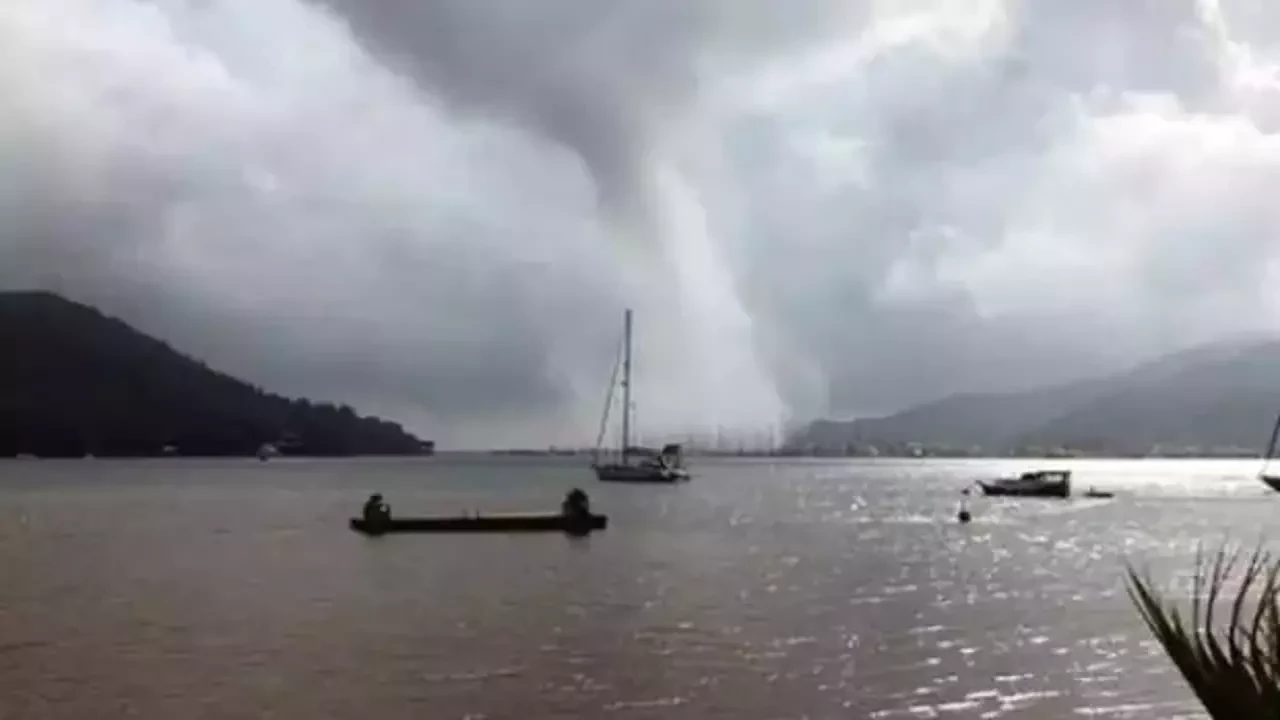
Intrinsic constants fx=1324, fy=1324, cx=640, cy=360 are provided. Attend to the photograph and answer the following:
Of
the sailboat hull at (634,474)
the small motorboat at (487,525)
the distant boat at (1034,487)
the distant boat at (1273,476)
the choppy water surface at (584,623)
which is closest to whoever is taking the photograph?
the distant boat at (1273,476)

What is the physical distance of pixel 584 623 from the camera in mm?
42375

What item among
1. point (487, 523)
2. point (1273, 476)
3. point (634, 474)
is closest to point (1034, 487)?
point (634, 474)

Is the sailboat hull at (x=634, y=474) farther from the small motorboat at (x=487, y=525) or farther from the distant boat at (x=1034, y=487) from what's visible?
the small motorboat at (x=487, y=525)

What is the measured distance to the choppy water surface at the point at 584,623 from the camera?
29703 mm

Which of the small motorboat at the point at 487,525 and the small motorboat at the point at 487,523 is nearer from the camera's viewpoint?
the small motorboat at the point at 487,525

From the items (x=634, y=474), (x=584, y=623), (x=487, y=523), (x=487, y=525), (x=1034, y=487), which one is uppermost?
(x=634, y=474)

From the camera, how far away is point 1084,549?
7812cm

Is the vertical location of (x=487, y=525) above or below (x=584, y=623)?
above

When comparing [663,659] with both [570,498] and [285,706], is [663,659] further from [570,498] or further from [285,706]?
[570,498]

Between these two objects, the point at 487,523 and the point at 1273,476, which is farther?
the point at 487,523

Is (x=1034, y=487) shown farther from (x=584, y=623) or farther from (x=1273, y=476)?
(x=1273, y=476)

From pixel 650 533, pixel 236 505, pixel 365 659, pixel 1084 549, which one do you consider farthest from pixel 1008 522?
pixel 365 659

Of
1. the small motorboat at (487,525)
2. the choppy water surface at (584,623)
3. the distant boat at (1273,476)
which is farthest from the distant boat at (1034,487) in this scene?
the distant boat at (1273,476)

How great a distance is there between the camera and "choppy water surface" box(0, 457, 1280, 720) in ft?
97.5
